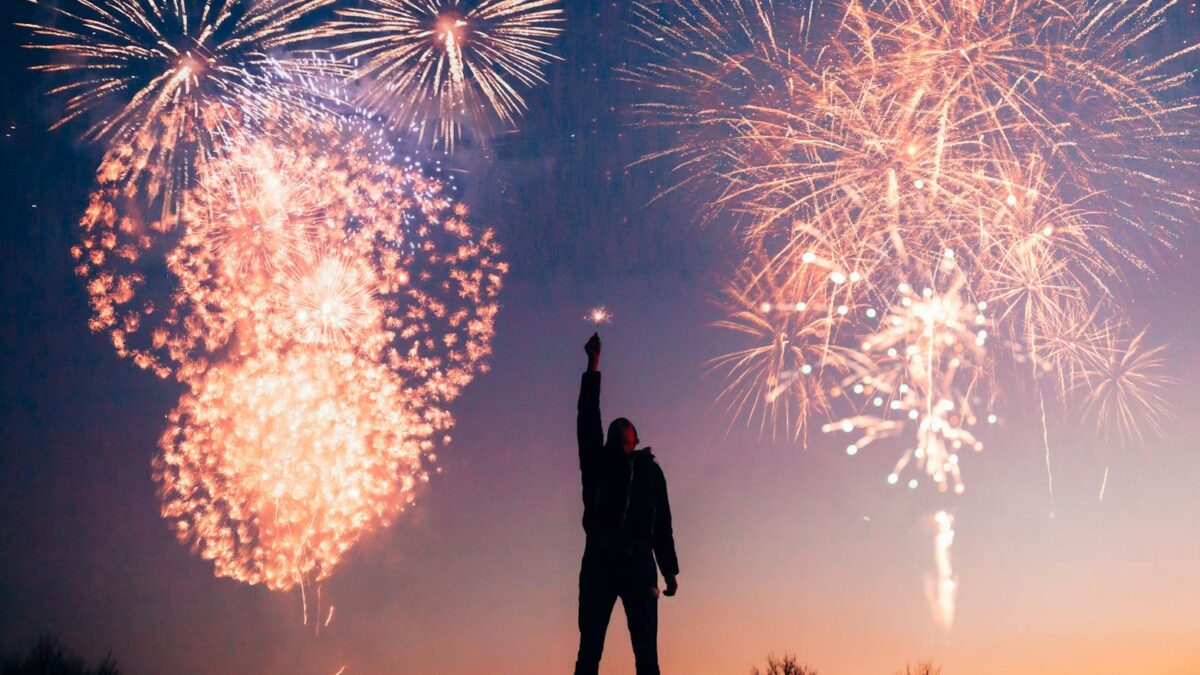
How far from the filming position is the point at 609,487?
508 cm

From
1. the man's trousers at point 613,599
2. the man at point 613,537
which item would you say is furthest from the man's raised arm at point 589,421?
the man's trousers at point 613,599

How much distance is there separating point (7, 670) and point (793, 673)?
9062 millimetres

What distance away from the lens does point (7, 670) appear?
38.2 ft

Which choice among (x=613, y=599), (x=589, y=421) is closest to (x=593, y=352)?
(x=589, y=421)

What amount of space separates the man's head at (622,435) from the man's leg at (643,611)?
571mm

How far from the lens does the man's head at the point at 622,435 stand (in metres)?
5.14

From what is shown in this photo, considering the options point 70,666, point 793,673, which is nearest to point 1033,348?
point 793,673

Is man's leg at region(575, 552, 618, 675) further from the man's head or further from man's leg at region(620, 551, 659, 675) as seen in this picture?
the man's head

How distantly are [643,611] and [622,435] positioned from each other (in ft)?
2.94

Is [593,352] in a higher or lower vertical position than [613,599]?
higher

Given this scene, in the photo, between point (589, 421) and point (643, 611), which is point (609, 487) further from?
point (643, 611)

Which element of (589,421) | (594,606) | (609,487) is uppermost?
(589,421)

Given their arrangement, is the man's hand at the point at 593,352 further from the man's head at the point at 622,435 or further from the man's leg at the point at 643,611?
the man's leg at the point at 643,611

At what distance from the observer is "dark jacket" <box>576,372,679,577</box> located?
504 cm
